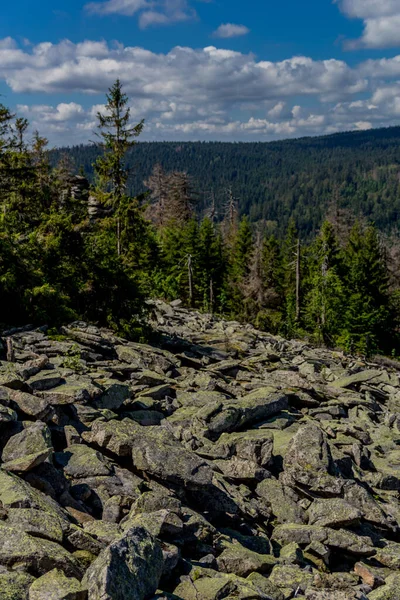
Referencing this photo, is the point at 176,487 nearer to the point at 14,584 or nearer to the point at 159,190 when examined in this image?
the point at 14,584

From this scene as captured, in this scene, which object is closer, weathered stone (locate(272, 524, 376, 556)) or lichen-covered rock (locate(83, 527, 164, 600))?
lichen-covered rock (locate(83, 527, 164, 600))

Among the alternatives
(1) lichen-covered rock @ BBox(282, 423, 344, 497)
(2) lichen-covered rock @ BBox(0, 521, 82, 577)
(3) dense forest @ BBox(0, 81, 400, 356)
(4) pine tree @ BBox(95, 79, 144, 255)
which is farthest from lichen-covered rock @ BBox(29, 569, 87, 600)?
(4) pine tree @ BBox(95, 79, 144, 255)

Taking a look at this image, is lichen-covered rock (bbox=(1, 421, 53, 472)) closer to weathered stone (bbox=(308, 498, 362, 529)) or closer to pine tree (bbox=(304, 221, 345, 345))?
weathered stone (bbox=(308, 498, 362, 529))

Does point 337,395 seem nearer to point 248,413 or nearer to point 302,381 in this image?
point 302,381

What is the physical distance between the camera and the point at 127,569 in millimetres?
5176

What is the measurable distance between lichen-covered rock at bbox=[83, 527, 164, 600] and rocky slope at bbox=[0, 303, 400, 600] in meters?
0.02

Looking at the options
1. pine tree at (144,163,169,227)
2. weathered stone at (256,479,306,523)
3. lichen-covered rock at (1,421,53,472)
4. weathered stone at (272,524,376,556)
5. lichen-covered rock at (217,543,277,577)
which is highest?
pine tree at (144,163,169,227)

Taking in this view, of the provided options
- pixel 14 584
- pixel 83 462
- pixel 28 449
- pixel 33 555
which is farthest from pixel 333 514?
pixel 14 584

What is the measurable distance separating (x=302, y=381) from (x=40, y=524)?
14244 millimetres

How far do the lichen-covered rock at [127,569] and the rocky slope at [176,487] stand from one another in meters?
0.02

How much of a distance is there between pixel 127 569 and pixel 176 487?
3.40m

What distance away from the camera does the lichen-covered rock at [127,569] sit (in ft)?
16.0

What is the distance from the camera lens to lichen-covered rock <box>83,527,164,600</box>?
16.0 feet

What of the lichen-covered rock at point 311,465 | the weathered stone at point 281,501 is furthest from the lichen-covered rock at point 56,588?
the lichen-covered rock at point 311,465
